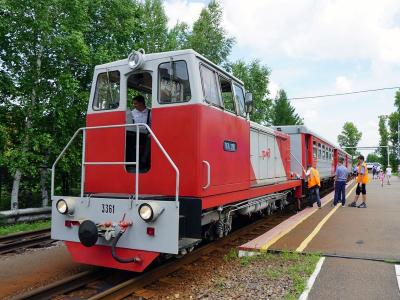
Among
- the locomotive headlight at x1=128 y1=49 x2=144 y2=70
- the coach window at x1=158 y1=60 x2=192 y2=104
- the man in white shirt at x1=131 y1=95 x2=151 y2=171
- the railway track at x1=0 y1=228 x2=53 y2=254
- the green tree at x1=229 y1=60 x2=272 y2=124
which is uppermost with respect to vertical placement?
the green tree at x1=229 y1=60 x2=272 y2=124

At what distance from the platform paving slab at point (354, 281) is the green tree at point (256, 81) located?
22978mm

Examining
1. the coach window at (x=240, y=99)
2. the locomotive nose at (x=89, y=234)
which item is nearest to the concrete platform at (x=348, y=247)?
the coach window at (x=240, y=99)

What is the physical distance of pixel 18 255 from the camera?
7035 mm

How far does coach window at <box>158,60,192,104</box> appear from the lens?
5.64 meters

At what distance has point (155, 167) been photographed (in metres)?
5.62

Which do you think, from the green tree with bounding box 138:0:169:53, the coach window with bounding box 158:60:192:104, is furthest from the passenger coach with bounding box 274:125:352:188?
the green tree with bounding box 138:0:169:53

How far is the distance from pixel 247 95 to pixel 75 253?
4058mm

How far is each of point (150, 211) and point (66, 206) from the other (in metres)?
1.49

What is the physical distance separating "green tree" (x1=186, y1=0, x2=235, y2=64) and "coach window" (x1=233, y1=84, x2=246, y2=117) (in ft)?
62.5

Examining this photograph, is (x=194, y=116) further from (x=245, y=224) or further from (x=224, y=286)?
(x=245, y=224)

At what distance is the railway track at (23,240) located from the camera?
295 inches

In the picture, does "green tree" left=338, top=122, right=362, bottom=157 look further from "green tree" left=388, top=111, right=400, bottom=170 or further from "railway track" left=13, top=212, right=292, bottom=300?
"railway track" left=13, top=212, right=292, bottom=300

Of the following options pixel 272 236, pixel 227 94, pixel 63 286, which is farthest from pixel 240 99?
pixel 63 286

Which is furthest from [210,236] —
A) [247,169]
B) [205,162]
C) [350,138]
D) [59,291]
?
[350,138]
